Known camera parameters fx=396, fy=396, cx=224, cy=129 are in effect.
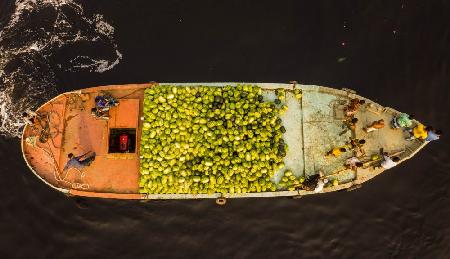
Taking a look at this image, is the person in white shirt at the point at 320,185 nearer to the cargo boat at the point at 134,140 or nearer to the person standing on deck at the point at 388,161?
the cargo boat at the point at 134,140

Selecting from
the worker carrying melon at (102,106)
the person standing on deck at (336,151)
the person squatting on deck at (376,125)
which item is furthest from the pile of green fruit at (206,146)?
the person squatting on deck at (376,125)

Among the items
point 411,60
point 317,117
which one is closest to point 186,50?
point 317,117

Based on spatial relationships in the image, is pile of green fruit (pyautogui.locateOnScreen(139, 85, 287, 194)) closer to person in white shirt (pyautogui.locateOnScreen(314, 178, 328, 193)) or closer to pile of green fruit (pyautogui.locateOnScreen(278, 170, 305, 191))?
pile of green fruit (pyautogui.locateOnScreen(278, 170, 305, 191))

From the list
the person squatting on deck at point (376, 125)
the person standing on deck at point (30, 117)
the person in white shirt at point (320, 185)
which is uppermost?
the person standing on deck at point (30, 117)

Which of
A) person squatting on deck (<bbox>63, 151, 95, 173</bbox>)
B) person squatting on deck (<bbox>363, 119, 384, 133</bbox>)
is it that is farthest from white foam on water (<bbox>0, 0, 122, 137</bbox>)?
person squatting on deck (<bbox>363, 119, 384, 133</bbox>)

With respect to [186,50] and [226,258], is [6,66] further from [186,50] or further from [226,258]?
[226,258]

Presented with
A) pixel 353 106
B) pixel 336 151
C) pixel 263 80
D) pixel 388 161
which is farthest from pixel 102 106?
pixel 388 161
